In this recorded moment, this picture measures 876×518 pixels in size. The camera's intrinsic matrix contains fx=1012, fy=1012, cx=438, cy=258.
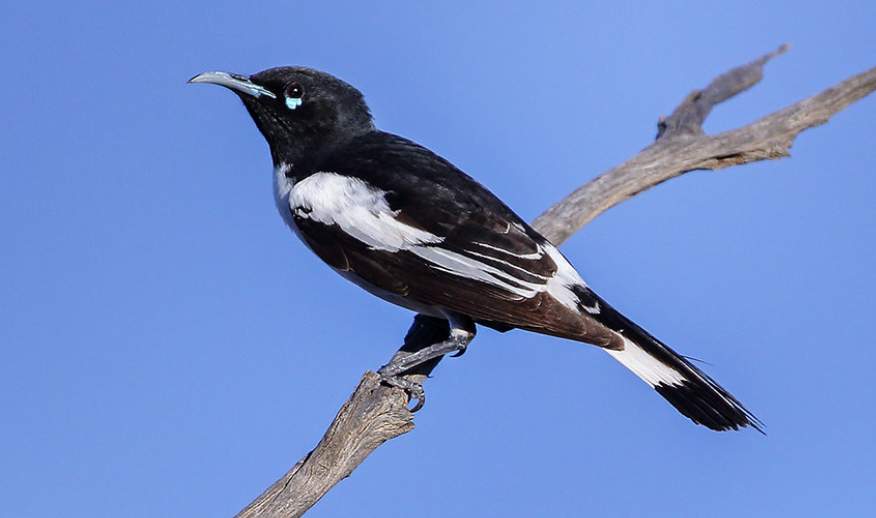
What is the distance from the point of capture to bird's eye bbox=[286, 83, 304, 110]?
570 cm

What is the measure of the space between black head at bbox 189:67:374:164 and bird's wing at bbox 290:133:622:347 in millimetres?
383

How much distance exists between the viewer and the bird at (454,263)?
476 cm

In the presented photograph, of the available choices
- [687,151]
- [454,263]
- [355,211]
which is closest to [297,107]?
[355,211]

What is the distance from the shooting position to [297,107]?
5695 millimetres

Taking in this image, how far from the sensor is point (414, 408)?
16.3ft

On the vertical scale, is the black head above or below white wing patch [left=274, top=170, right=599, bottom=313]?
above

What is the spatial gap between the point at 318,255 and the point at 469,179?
2.91ft

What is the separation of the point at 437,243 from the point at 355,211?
474 millimetres

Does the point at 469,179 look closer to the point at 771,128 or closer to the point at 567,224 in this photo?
the point at 567,224

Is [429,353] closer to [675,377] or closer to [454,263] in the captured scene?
[454,263]

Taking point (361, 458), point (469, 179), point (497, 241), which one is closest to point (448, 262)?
point (497, 241)

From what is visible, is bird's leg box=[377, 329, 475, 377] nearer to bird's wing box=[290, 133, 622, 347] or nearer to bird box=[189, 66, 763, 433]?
bird box=[189, 66, 763, 433]

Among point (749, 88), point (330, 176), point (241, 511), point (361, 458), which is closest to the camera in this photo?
point (241, 511)

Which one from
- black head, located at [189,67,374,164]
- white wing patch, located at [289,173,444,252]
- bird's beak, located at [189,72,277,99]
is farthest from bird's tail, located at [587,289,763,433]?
bird's beak, located at [189,72,277,99]
